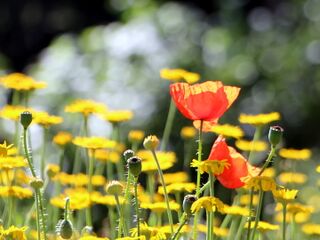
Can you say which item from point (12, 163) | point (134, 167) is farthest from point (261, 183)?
point (12, 163)

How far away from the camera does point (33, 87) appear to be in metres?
1.52

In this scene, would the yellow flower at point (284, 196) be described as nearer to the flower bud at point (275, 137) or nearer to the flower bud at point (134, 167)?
the flower bud at point (275, 137)

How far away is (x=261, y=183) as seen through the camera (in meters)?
1.06

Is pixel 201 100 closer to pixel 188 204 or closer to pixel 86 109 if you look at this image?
pixel 188 204

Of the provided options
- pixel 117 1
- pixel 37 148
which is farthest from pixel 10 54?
pixel 37 148

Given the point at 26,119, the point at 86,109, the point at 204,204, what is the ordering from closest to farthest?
the point at 204,204 < the point at 26,119 < the point at 86,109

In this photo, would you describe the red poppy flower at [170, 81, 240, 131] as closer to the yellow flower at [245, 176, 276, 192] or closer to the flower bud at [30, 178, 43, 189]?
the yellow flower at [245, 176, 276, 192]

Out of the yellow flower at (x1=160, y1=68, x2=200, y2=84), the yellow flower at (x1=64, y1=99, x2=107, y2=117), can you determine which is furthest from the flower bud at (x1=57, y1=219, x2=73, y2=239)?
the yellow flower at (x1=160, y1=68, x2=200, y2=84)

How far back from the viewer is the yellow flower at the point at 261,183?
1.06 metres

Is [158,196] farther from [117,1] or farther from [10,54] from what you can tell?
[10,54]

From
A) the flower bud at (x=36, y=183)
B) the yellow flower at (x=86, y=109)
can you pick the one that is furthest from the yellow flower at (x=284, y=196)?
the yellow flower at (x=86, y=109)

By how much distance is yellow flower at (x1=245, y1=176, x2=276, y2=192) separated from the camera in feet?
3.48

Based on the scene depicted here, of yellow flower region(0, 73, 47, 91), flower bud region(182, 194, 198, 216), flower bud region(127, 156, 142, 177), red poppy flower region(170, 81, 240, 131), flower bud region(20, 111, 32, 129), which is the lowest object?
flower bud region(182, 194, 198, 216)

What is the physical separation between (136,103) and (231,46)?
1.72ft
